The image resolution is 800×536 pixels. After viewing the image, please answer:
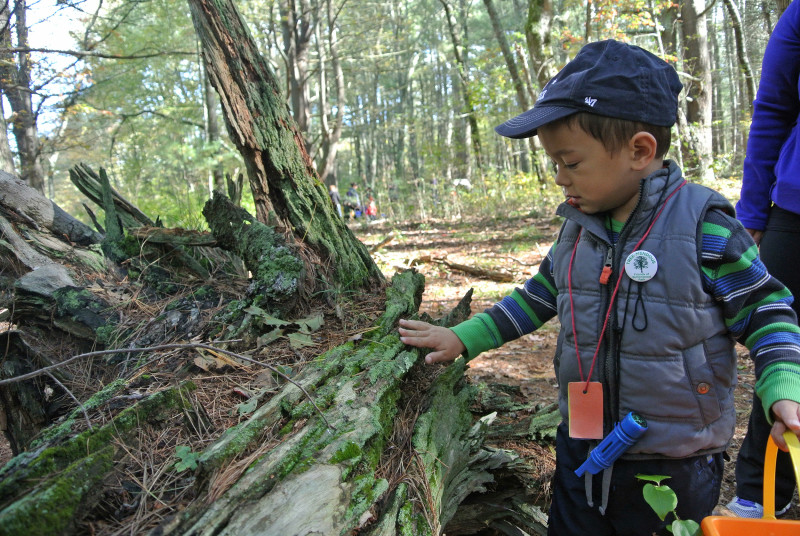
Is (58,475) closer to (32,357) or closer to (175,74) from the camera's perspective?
(32,357)

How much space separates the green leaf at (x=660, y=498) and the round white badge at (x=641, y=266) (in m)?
0.60

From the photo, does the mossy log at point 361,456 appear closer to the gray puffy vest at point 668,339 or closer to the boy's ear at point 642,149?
the gray puffy vest at point 668,339

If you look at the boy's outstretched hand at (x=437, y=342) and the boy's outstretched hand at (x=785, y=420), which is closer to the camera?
the boy's outstretched hand at (x=785, y=420)

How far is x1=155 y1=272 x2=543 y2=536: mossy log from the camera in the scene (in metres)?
1.15

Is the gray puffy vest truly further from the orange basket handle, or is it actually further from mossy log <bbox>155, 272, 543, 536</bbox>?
mossy log <bbox>155, 272, 543, 536</bbox>

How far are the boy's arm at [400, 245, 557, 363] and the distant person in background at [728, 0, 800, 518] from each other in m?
0.95

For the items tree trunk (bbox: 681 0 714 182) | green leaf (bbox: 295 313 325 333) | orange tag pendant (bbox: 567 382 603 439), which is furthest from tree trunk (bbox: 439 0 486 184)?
orange tag pendant (bbox: 567 382 603 439)

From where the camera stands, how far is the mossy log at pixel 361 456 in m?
1.15

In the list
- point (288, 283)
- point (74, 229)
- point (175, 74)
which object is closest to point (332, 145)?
point (74, 229)

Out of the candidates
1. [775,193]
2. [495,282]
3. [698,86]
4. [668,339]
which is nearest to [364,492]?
[668,339]

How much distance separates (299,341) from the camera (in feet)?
6.51

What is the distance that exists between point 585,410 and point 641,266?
50cm

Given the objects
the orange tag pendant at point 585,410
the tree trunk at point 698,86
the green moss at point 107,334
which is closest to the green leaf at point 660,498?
the orange tag pendant at point 585,410

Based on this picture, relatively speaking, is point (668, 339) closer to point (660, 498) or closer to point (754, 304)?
point (754, 304)
